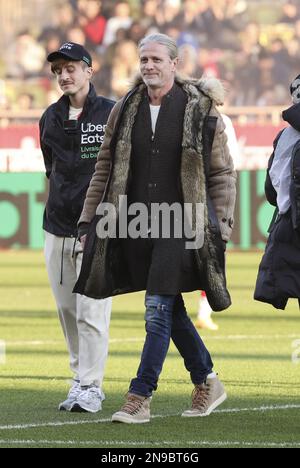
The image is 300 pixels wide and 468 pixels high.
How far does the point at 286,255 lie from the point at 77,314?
1741 mm

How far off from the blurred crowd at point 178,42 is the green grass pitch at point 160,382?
12.0 m

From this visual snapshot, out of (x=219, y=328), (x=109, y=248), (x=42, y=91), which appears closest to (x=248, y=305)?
(x=219, y=328)

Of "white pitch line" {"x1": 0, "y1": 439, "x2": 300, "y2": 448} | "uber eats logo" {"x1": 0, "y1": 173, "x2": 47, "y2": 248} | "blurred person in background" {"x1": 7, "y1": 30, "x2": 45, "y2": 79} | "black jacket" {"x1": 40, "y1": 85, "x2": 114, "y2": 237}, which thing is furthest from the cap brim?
"blurred person in background" {"x1": 7, "y1": 30, "x2": 45, "y2": 79}

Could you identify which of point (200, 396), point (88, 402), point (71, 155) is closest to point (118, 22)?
point (71, 155)

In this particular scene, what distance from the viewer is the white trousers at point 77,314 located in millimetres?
8102

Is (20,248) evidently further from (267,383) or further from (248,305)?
(267,383)

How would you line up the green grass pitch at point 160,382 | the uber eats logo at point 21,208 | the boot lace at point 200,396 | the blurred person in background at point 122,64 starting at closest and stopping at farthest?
the green grass pitch at point 160,382
the boot lace at point 200,396
the uber eats logo at point 21,208
the blurred person in background at point 122,64

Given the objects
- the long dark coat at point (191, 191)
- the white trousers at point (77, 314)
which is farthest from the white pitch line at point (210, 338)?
the long dark coat at point (191, 191)

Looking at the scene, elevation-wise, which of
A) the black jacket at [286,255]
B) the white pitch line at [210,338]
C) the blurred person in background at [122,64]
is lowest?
the white pitch line at [210,338]

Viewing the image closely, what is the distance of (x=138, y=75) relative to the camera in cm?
770

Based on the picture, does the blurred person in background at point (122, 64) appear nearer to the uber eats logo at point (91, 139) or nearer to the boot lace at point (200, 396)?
the uber eats logo at point (91, 139)

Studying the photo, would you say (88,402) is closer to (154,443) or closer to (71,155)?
(154,443)

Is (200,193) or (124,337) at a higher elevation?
(200,193)

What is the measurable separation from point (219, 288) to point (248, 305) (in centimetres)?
855
